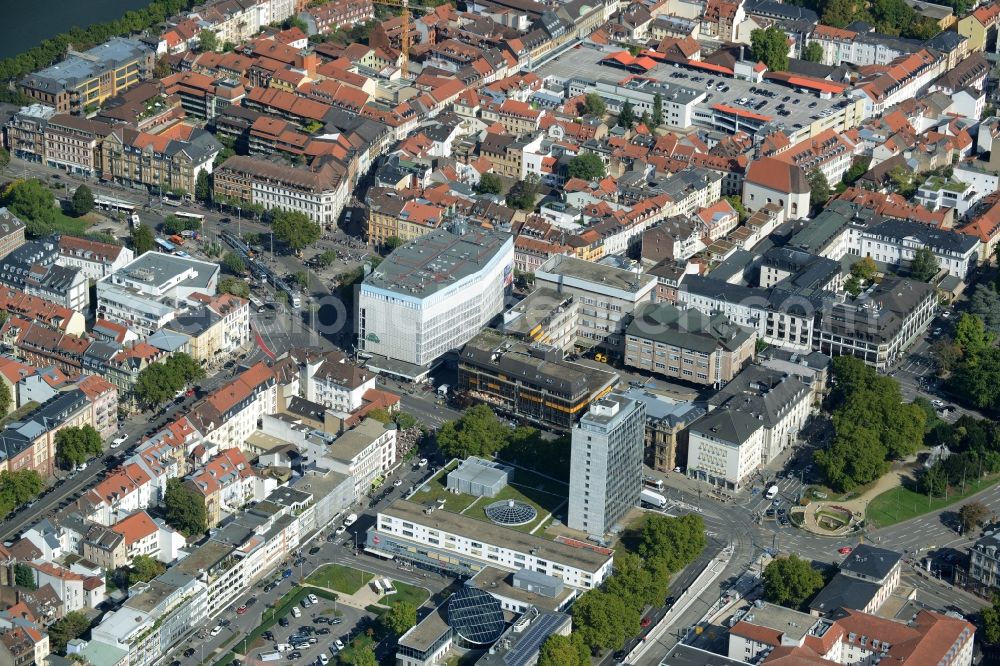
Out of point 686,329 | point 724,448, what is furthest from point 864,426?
point 686,329

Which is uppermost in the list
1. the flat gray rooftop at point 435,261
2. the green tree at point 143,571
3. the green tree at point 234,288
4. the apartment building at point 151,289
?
the flat gray rooftop at point 435,261

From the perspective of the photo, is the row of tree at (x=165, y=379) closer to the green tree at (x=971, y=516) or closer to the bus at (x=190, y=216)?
the bus at (x=190, y=216)

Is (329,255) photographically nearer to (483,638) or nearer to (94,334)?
(94,334)

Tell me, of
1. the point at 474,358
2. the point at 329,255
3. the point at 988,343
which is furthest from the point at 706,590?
the point at 329,255

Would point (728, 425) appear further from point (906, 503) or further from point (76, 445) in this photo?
point (76, 445)

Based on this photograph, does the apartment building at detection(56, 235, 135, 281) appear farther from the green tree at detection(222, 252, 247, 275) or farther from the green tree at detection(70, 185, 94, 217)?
the green tree at detection(70, 185, 94, 217)

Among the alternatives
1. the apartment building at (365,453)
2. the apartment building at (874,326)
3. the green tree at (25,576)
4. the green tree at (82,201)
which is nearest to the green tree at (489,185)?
the green tree at (82,201)
